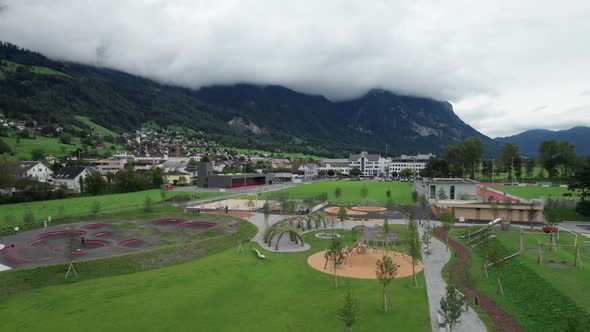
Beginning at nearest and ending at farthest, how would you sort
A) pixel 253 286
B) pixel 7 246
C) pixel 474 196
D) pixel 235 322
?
pixel 235 322 < pixel 253 286 < pixel 7 246 < pixel 474 196

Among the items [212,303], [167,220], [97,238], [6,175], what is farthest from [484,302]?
[6,175]

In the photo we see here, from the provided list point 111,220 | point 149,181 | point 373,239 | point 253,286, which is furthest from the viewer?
point 149,181

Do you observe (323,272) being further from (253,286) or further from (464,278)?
(464,278)

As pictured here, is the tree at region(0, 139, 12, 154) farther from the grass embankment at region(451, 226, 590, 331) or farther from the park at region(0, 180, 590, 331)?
the grass embankment at region(451, 226, 590, 331)

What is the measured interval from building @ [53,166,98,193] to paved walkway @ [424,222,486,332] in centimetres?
8318

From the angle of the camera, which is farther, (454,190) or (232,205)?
(232,205)

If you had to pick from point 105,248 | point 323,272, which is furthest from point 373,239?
point 105,248

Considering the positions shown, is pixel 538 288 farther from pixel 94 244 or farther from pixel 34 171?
pixel 34 171

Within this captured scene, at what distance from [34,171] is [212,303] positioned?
93119 millimetres

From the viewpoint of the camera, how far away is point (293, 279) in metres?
23.2

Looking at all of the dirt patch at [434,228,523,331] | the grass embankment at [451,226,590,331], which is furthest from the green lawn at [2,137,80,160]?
the grass embankment at [451,226,590,331]

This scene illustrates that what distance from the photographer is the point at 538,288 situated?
19656 mm

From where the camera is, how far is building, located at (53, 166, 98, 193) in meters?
83.2

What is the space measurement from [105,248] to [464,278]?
3056 cm
